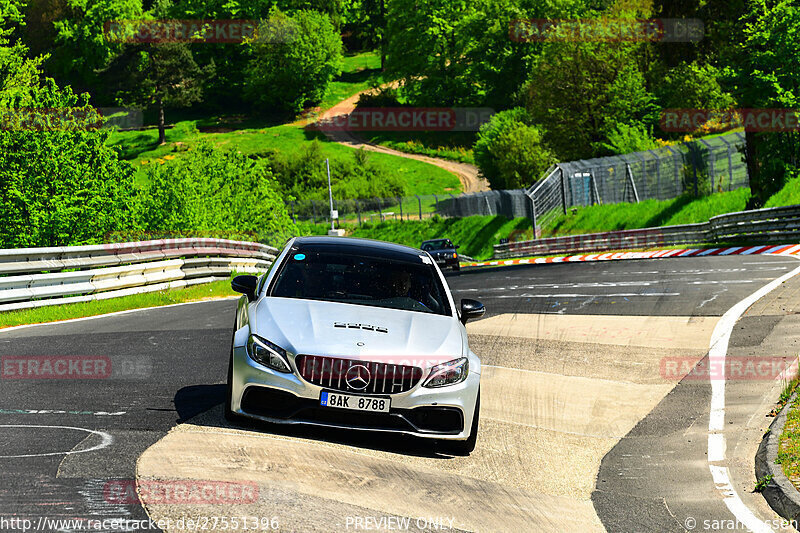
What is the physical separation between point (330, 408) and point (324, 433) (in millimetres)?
615

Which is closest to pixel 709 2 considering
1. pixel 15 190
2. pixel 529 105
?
pixel 15 190

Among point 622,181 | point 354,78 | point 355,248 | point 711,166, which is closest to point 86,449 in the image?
point 355,248

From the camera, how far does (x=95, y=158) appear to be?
27094mm

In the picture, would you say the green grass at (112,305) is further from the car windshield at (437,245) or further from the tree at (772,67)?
the tree at (772,67)

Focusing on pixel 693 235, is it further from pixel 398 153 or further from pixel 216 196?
pixel 398 153

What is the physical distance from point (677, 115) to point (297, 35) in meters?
73.5

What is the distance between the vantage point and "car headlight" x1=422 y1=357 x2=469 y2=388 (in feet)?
24.8

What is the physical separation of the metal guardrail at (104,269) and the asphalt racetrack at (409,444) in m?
2.22

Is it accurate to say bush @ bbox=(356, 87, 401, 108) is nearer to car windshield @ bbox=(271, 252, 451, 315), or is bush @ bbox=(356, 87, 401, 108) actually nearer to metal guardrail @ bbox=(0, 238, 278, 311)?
metal guardrail @ bbox=(0, 238, 278, 311)

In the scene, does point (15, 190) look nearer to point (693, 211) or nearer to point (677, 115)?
point (693, 211)

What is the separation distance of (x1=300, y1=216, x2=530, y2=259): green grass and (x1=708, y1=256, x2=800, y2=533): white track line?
40.8 m

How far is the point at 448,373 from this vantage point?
7.65m

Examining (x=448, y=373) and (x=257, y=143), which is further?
(x=257, y=143)

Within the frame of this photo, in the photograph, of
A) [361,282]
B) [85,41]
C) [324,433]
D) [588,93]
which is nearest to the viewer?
[324,433]
